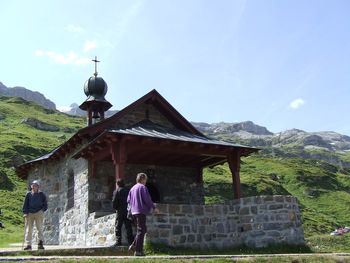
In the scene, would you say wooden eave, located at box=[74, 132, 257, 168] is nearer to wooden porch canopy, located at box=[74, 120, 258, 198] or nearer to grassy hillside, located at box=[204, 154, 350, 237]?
wooden porch canopy, located at box=[74, 120, 258, 198]

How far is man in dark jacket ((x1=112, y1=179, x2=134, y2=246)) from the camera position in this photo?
12.6 metres

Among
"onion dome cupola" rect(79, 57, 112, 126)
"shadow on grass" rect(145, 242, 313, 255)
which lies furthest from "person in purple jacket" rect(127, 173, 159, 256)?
"onion dome cupola" rect(79, 57, 112, 126)

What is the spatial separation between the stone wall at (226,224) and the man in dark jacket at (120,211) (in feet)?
2.20

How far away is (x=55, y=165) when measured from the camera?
2203 centimetres

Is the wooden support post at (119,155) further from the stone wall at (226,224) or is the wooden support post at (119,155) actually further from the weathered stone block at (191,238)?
the weathered stone block at (191,238)

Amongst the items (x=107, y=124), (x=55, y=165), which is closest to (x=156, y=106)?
(x=107, y=124)

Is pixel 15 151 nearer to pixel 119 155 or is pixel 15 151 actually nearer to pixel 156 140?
pixel 119 155

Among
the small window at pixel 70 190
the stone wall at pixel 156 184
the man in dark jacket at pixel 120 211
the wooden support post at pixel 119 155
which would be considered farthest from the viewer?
the small window at pixel 70 190

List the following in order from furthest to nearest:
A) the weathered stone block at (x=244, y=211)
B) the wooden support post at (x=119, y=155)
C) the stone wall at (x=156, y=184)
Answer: the stone wall at (x=156, y=184) < the wooden support post at (x=119, y=155) < the weathered stone block at (x=244, y=211)

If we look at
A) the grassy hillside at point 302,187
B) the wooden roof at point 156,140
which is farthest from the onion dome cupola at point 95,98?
the grassy hillside at point 302,187

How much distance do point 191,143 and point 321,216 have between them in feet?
109

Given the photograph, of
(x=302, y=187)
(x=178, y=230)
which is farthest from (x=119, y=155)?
(x=302, y=187)

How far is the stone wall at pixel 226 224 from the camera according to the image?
13.5m

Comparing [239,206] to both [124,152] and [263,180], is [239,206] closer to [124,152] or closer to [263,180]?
[124,152]
